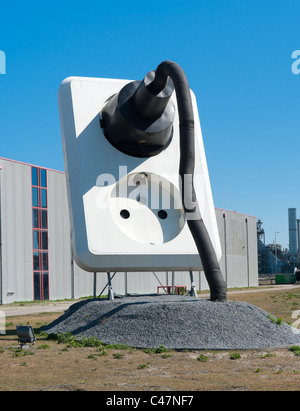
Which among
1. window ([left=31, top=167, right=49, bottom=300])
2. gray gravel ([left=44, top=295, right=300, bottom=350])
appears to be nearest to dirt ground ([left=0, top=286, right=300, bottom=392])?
gray gravel ([left=44, top=295, right=300, bottom=350])

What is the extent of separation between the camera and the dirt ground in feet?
25.5

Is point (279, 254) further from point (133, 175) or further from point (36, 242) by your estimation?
point (133, 175)

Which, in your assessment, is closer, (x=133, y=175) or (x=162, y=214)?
(x=133, y=175)

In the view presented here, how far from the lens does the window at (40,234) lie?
32969 millimetres

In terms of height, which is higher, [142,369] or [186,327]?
[186,327]

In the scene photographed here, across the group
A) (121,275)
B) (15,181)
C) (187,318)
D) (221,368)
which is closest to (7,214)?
(15,181)

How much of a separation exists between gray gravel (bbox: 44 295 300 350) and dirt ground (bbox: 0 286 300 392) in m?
0.37

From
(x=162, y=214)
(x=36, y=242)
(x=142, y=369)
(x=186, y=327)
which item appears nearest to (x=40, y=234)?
(x=36, y=242)

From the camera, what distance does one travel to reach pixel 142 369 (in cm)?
917

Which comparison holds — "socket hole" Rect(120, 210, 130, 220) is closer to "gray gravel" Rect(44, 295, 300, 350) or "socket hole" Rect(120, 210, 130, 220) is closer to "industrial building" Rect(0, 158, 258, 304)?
"gray gravel" Rect(44, 295, 300, 350)

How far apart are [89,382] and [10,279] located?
78.4ft

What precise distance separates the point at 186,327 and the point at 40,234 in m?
23.2

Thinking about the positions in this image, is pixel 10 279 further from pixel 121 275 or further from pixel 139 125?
pixel 139 125

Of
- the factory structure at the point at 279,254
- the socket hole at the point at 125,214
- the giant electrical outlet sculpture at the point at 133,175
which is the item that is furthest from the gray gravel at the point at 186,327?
the factory structure at the point at 279,254
